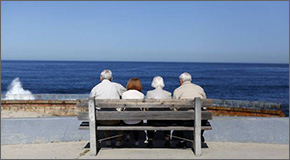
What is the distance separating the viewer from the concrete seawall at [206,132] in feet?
22.6

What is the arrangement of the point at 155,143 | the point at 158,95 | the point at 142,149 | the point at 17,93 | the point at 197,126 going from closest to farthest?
the point at 197,126
the point at 142,149
the point at 158,95
the point at 155,143
the point at 17,93

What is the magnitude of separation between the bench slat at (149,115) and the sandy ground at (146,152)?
2.00 ft

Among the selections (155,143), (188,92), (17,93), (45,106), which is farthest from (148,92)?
(17,93)

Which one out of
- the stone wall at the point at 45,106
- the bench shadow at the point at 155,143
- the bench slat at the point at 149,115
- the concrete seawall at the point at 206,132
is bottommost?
the stone wall at the point at 45,106

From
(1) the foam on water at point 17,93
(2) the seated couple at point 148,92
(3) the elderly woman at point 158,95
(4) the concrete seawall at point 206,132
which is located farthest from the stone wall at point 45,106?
(3) the elderly woman at point 158,95

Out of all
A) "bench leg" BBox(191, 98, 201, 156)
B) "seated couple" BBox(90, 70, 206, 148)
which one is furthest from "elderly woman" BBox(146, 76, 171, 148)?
"bench leg" BBox(191, 98, 201, 156)

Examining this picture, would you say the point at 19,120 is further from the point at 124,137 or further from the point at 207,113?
the point at 207,113

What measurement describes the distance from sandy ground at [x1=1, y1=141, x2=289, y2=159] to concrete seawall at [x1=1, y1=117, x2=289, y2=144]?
0.76ft

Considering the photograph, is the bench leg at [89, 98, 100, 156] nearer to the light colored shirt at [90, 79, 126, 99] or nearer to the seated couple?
the seated couple

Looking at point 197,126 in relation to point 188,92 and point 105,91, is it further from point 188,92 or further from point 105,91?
point 105,91

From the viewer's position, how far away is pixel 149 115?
574 cm

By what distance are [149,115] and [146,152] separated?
70 centimetres

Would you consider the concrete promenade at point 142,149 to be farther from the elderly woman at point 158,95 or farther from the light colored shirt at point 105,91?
the light colored shirt at point 105,91

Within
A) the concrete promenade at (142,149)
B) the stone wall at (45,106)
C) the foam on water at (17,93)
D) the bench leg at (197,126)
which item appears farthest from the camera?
the foam on water at (17,93)
